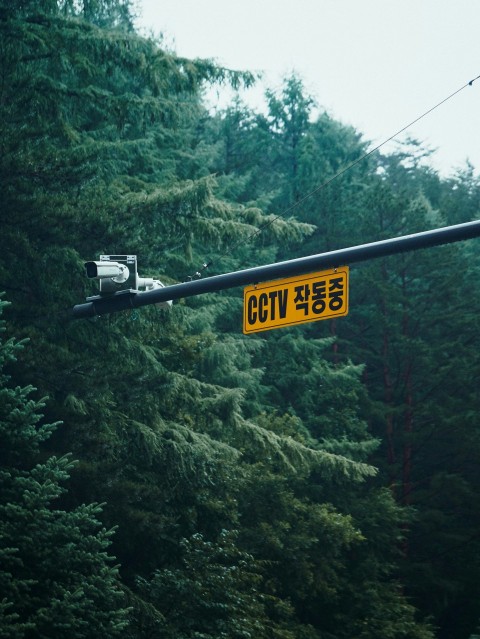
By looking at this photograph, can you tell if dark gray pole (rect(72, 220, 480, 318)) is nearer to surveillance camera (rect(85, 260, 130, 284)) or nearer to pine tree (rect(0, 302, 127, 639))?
surveillance camera (rect(85, 260, 130, 284))

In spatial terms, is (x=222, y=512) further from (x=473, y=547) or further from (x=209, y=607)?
(x=473, y=547)

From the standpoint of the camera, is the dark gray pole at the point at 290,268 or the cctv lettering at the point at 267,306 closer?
the dark gray pole at the point at 290,268

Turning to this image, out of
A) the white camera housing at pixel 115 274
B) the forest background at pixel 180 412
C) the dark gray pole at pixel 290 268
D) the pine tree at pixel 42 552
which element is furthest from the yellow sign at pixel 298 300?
the pine tree at pixel 42 552

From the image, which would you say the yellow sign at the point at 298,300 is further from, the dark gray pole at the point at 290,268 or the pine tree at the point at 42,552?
the pine tree at the point at 42,552

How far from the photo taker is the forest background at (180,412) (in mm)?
15750

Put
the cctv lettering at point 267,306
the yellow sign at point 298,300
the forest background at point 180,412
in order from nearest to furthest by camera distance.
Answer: the yellow sign at point 298,300 < the cctv lettering at point 267,306 < the forest background at point 180,412

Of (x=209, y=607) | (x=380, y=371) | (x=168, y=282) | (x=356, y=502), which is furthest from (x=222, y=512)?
(x=380, y=371)

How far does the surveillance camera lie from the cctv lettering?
1.13 m

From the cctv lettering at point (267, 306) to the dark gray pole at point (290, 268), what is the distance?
314mm

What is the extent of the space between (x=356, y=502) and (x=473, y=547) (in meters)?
4.91

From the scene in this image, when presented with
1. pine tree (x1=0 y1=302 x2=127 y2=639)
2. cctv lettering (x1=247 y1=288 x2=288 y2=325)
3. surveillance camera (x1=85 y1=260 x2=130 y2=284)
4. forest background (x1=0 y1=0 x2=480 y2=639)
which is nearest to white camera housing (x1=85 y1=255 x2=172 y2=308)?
surveillance camera (x1=85 y1=260 x2=130 y2=284)

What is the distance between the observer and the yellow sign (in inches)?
307

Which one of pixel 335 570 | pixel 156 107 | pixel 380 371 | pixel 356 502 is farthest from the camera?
pixel 380 371

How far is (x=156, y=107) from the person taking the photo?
768 inches
